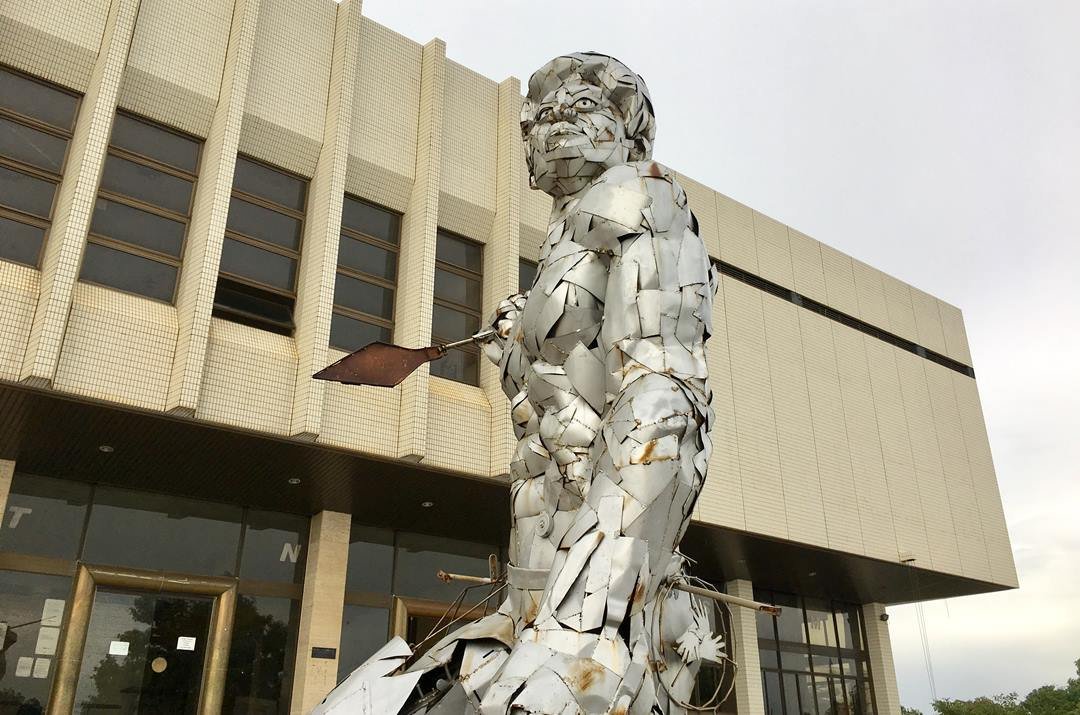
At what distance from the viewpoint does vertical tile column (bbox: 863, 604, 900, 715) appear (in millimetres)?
22219

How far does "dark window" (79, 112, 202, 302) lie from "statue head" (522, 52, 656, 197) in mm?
9905

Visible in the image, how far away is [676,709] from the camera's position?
203 cm

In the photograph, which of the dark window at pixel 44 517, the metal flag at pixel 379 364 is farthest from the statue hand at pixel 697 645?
the dark window at pixel 44 517

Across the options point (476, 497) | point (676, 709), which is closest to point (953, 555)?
point (476, 497)

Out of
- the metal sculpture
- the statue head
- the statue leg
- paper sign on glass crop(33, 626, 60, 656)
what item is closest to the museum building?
paper sign on glass crop(33, 626, 60, 656)

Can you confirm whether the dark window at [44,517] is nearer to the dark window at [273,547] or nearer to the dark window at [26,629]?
the dark window at [26,629]

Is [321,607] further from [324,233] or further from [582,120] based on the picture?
[582,120]

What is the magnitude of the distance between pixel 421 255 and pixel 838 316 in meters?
12.6

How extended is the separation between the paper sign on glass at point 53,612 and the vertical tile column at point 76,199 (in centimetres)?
378

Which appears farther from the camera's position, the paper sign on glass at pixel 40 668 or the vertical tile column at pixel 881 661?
the vertical tile column at pixel 881 661

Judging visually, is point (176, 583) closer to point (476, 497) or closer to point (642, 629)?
point (476, 497)

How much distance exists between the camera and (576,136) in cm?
257

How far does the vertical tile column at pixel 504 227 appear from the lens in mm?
13445

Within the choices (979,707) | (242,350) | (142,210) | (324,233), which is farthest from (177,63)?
(979,707)
